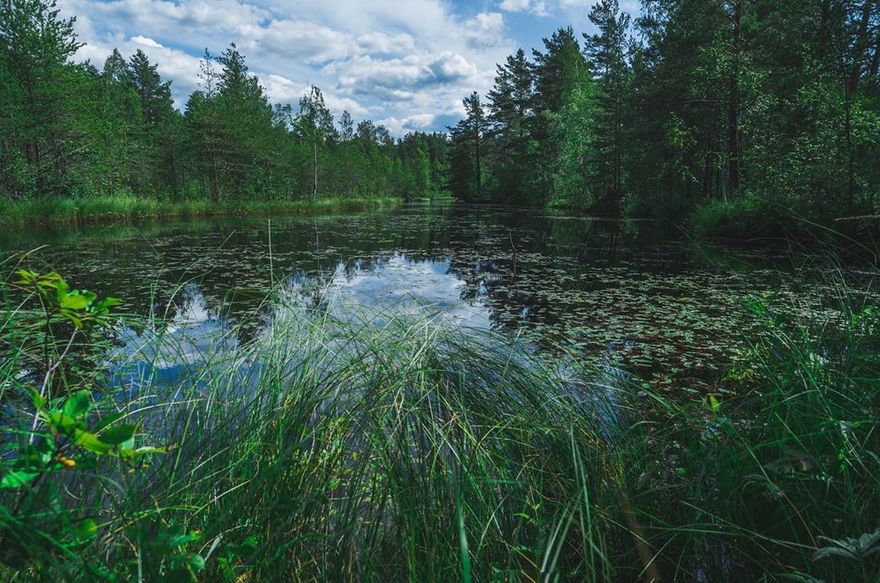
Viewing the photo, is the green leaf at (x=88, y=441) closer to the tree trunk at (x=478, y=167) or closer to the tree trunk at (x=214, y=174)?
the tree trunk at (x=214, y=174)

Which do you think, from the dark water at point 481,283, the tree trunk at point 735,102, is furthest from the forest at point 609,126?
the dark water at point 481,283

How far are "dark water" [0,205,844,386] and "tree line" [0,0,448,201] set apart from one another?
292 inches

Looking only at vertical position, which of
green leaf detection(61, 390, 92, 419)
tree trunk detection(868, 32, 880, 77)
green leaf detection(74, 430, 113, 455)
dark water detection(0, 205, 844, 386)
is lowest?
dark water detection(0, 205, 844, 386)

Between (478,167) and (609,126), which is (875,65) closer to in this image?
(609,126)

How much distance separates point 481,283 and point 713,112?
1360cm

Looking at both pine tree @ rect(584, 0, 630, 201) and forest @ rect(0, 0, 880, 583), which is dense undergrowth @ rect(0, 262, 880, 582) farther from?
pine tree @ rect(584, 0, 630, 201)

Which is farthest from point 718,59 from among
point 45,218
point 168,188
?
point 168,188

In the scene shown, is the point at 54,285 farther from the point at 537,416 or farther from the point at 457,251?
the point at 457,251

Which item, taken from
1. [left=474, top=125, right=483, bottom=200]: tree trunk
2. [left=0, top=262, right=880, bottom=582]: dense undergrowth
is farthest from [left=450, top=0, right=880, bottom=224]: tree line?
[left=474, top=125, right=483, bottom=200]: tree trunk

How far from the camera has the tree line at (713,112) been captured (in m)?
8.73

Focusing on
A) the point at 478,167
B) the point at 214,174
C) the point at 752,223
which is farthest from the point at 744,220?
the point at 478,167

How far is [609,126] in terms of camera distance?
25391mm

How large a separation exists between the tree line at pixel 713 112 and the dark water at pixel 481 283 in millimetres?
2290

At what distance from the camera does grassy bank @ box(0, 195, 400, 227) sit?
15.3 metres
